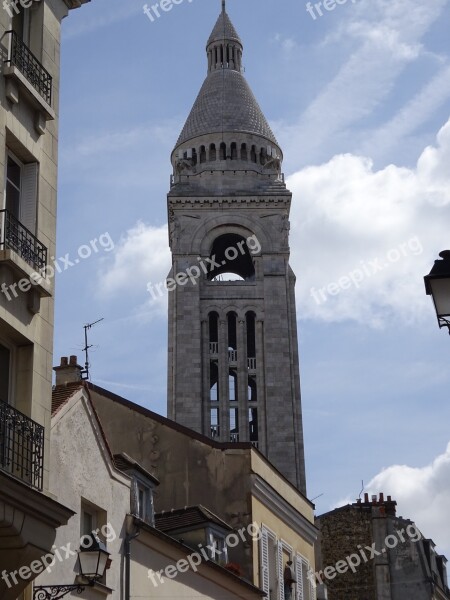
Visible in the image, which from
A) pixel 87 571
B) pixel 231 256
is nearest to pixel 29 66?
pixel 87 571

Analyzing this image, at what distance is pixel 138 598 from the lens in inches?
746

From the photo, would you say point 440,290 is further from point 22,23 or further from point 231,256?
point 231,256

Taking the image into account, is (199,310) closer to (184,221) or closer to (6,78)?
(184,221)

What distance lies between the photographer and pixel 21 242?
48.6 feet

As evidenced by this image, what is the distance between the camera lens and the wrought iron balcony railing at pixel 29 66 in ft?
50.0

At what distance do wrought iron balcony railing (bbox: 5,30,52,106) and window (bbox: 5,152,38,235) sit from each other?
3.29 feet

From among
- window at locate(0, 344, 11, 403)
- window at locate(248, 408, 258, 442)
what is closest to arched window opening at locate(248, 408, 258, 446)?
window at locate(248, 408, 258, 442)

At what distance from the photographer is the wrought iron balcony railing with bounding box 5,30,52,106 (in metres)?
15.2

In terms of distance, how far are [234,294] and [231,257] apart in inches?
223

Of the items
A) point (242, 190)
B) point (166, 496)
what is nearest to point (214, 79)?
point (242, 190)

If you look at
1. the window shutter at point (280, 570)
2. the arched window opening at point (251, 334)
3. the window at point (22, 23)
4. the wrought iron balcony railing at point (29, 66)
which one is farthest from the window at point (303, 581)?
the arched window opening at point (251, 334)

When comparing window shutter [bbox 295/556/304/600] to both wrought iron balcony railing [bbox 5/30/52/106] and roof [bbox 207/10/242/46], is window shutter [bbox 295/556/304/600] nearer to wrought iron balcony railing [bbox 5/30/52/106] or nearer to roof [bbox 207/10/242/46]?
wrought iron balcony railing [bbox 5/30/52/106]

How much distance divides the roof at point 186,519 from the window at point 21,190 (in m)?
8.87
